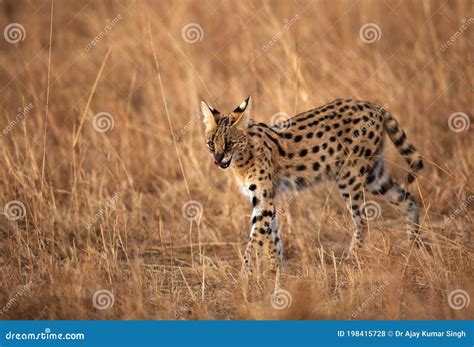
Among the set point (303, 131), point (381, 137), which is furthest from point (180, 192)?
point (381, 137)

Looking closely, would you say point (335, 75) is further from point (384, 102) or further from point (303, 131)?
point (303, 131)

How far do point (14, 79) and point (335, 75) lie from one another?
16.8 ft

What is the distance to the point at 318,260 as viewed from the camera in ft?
25.3
